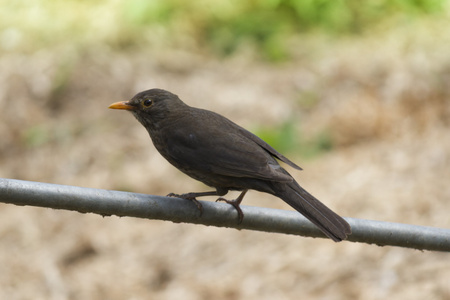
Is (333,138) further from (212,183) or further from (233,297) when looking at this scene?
(212,183)

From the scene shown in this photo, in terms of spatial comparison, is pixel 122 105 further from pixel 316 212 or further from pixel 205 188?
pixel 205 188

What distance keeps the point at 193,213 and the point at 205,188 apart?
11.2 feet

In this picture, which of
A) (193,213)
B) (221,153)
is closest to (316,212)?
(193,213)

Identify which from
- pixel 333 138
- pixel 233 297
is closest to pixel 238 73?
pixel 333 138

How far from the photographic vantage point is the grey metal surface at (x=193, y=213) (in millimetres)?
2262

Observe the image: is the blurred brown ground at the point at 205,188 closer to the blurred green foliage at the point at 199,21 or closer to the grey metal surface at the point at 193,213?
the blurred green foliage at the point at 199,21

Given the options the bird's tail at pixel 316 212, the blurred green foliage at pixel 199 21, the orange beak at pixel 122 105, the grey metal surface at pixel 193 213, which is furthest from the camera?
the blurred green foliage at pixel 199 21

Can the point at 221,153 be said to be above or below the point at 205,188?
above

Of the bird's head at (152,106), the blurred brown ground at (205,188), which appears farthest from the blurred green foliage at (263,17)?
the bird's head at (152,106)

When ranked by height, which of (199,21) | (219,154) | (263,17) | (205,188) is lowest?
(205,188)

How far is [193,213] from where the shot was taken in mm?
2639

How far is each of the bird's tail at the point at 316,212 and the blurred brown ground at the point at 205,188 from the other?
169 centimetres

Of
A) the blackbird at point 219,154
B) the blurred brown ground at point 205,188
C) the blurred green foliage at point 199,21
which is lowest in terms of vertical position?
the blurred brown ground at point 205,188

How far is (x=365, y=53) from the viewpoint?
25.4 feet
